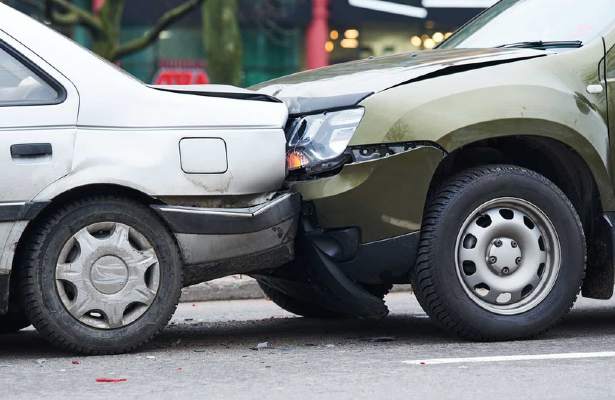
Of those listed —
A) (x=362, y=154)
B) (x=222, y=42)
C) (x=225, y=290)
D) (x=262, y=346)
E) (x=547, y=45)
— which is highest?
(x=547, y=45)

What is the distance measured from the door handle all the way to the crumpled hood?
1.20 metres

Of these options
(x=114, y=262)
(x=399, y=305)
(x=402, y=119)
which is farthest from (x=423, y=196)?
(x=399, y=305)

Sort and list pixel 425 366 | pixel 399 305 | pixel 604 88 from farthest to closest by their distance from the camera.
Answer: pixel 399 305 → pixel 604 88 → pixel 425 366

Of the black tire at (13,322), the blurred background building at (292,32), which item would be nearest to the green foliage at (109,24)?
the black tire at (13,322)

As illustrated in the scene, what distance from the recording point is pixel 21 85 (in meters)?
5.79

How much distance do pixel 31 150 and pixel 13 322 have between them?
134 cm

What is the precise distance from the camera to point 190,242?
19.1ft

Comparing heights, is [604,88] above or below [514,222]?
above

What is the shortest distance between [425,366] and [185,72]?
2723 cm

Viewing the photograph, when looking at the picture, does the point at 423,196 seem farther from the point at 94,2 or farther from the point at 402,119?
the point at 94,2

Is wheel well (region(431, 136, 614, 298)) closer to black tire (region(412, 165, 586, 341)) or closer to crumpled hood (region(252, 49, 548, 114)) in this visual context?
black tire (region(412, 165, 586, 341))

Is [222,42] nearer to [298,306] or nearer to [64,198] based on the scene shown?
[298,306]

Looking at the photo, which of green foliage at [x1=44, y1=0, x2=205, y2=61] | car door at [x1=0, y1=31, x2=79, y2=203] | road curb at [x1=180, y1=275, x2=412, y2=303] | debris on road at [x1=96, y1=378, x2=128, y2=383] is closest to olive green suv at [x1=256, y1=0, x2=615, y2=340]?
car door at [x1=0, y1=31, x2=79, y2=203]

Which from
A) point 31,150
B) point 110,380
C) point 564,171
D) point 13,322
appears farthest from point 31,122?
point 564,171
